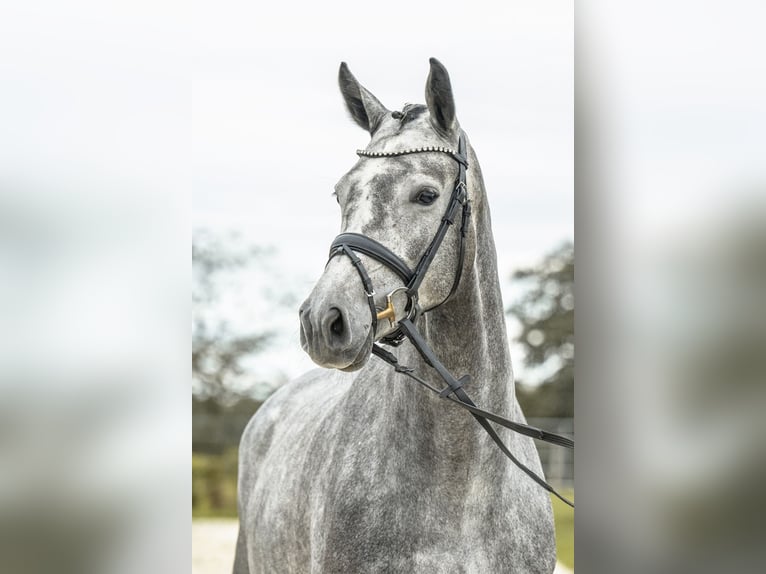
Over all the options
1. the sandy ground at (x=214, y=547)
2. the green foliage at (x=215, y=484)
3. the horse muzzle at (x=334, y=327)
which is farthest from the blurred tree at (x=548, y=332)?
the horse muzzle at (x=334, y=327)

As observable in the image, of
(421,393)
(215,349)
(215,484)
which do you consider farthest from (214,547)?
(421,393)

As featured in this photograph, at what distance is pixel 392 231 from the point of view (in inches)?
94.1

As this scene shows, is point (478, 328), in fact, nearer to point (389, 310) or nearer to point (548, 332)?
point (389, 310)

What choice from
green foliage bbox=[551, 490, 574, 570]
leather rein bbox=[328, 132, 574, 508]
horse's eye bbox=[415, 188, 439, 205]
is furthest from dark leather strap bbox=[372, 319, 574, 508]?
green foliage bbox=[551, 490, 574, 570]

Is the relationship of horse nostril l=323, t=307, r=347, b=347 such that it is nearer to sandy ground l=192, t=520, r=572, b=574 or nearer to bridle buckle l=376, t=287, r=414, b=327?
bridle buckle l=376, t=287, r=414, b=327

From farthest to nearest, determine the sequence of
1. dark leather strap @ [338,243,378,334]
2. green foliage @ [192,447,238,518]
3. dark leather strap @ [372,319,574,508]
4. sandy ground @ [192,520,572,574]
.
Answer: green foliage @ [192,447,238,518], sandy ground @ [192,520,572,574], dark leather strap @ [372,319,574,508], dark leather strap @ [338,243,378,334]

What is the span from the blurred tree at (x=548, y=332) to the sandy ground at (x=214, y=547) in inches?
243

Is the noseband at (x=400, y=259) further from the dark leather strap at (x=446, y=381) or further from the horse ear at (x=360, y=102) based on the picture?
the horse ear at (x=360, y=102)

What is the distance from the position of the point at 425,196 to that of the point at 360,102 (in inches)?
25.6

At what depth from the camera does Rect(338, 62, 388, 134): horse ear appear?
2.86 meters
